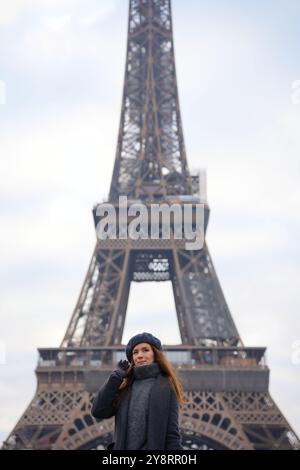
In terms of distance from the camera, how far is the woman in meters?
5.34

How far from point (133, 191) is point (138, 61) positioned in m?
9.73

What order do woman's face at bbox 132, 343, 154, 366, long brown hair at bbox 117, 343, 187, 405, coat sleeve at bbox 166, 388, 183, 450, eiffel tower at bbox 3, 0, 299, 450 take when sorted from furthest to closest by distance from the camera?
1. eiffel tower at bbox 3, 0, 299, 450
2. woman's face at bbox 132, 343, 154, 366
3. long brown hair at bbox 117, 343, 187, 405
4. coat sleeve at bbox 166, 388, 183, 450

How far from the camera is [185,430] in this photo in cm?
3722

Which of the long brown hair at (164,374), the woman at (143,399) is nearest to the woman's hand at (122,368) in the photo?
the woman at (143,399)

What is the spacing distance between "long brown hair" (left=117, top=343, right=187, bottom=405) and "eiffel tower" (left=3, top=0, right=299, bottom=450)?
30723 millimetres

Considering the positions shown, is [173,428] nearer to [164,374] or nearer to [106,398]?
[164,374]

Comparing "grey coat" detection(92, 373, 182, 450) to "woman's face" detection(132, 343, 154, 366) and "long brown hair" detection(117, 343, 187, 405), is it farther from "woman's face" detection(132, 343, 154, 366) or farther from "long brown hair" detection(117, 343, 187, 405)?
"woman's face" detection(132, 343, 154, 366)

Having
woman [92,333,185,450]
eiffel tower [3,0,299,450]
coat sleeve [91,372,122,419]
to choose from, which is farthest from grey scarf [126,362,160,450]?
eiffel tower [3,0,299,450]

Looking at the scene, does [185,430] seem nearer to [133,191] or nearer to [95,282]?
[95,282]

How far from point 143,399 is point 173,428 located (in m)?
0.31

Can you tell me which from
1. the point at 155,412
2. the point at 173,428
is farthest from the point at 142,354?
the point at 173,428

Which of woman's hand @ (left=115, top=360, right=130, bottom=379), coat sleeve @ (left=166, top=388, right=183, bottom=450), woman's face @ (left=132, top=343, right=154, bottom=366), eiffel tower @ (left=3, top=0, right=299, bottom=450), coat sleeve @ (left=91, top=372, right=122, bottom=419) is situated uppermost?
eiffel tower @ (left=3, top=0, right=299, bottom=450)

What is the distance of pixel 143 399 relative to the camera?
550cm
